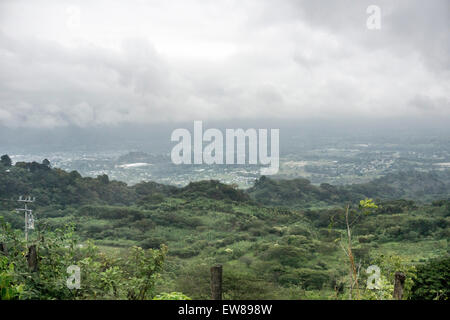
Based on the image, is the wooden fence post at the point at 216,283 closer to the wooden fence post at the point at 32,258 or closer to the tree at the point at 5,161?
the wooden fence post at the point at 32,258

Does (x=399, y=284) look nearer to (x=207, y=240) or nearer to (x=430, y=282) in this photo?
(x=430, y=282)

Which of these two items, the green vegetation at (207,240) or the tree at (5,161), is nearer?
the green vegetation at (207,240)

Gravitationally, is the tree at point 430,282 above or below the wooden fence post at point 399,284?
below

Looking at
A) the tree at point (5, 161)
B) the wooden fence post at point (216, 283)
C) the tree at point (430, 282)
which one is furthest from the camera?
the tree at point (5, 161)

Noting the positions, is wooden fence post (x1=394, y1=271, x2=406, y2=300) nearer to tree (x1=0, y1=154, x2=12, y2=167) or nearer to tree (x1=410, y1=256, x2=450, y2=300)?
tree (x1=410, y1=256, x2=450, y2=300)

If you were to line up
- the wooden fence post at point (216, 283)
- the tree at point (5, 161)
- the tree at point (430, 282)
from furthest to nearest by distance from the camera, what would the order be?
the tree at point (5, 161) < the tree at point (430, 282) < the wooden fence post at point (216, 283)

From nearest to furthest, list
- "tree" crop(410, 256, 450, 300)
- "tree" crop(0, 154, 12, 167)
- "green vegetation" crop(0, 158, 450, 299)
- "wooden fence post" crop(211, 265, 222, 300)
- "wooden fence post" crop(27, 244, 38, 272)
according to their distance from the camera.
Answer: "wooden fence post" crop(211, 265, 222, 300) < "wooden fence post" crop(27, 244, 38, 272) < "green vegetation" crop(0, 158, 450, 299) < "tree" crop(410, 256, 450, 300) < "tree" crop(0, 154, 12, 167)

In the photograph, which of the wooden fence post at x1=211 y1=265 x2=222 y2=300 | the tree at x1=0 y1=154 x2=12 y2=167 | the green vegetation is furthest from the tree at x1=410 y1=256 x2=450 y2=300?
the tree at x1=0 y1=154 x2=12 y2=167

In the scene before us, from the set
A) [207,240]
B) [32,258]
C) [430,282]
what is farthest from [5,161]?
[430,282]

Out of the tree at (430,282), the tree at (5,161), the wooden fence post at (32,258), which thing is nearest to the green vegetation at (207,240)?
the tree at (430,282)
